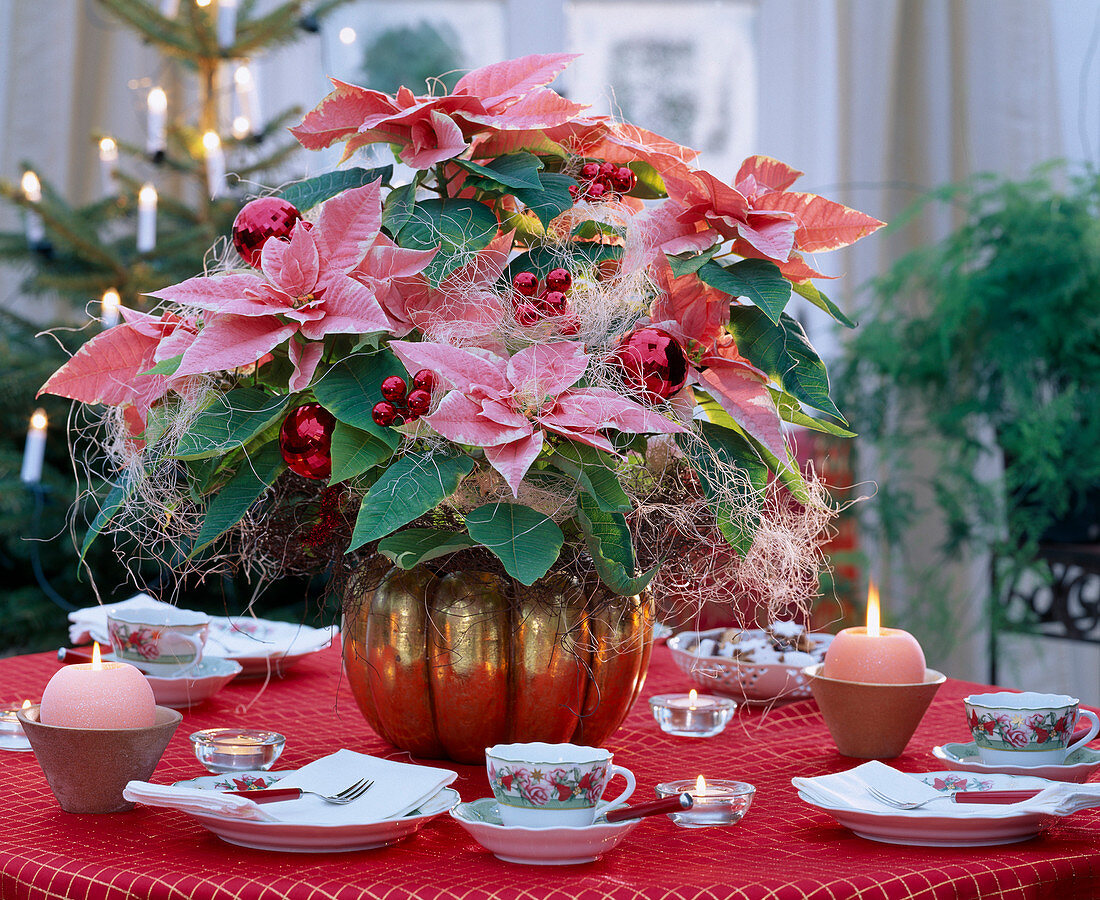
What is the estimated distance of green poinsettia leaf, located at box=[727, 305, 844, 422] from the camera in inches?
33.1

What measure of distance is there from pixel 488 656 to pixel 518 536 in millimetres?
134

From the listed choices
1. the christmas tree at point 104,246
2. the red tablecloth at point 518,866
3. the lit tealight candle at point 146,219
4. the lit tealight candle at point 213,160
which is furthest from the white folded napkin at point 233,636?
the lit tealight candle at point 213,160

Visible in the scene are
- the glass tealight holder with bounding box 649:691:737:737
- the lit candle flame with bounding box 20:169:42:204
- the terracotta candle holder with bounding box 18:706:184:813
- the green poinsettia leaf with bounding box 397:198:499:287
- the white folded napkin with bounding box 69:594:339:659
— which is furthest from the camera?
the lit candle flame with bounding box 20:169:42:204

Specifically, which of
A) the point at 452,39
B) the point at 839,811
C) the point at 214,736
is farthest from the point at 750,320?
the point at 452,39

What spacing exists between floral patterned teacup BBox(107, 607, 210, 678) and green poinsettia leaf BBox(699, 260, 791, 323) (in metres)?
0.59

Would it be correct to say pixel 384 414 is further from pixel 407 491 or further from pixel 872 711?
pixel 872 711

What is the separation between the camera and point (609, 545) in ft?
2.49

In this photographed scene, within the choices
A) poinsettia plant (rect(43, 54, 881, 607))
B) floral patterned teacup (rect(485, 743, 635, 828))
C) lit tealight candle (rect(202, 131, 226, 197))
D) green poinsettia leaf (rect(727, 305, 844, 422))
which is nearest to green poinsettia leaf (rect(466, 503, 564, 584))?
poinsettia plant (rect(43, 54, 881, 607))

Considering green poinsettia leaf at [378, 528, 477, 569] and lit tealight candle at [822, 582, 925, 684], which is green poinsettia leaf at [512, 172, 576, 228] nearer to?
green poinsettia leaf at [378, 528, 477, 569]

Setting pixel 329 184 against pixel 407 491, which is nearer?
pixel 407 491

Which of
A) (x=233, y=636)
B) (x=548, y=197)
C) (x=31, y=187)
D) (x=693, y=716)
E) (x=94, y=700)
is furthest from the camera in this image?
(x=31, y=187)

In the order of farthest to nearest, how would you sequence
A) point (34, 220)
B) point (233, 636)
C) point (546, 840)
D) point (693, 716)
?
point (34, 220), point (233, 636), point (693, 716), point (546, 840)

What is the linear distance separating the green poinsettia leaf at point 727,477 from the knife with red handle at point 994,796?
8.3 inches

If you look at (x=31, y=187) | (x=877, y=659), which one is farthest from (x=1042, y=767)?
(x=31, y=187)
